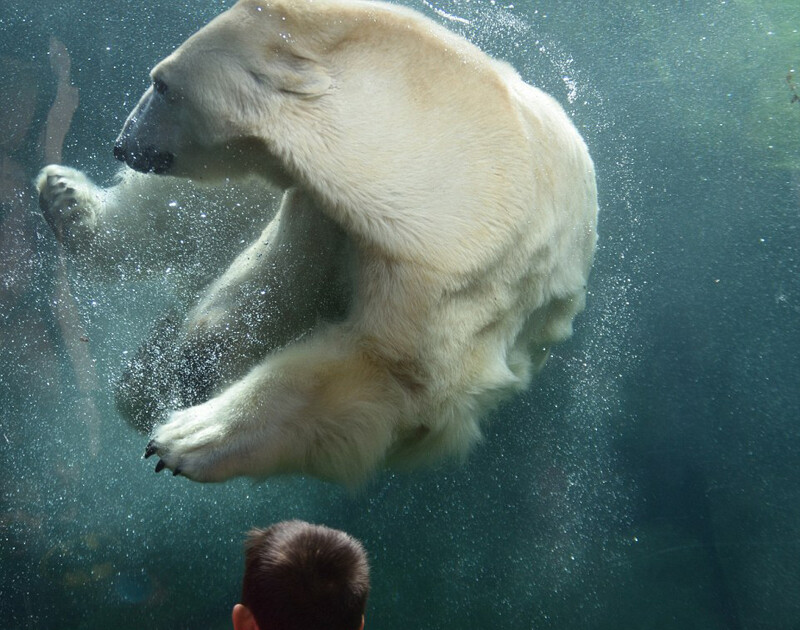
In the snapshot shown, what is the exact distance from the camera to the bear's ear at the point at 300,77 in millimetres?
1506

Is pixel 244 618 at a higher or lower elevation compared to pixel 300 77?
lower

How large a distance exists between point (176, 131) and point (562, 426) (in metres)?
2.14

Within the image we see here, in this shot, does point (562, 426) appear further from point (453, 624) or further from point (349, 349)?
point (349, 349)

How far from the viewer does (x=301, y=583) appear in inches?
38.2

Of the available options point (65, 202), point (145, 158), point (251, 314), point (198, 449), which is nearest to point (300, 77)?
point (145, 158)

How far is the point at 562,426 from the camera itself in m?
3.05

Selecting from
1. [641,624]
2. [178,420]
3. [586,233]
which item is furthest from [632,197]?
[178,420]

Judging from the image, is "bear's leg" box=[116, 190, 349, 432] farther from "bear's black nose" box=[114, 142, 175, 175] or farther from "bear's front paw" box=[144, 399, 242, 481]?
"bear's front paw" box=[144, 399, 242, 481]

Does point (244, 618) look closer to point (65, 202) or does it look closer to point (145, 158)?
point (145, 158)

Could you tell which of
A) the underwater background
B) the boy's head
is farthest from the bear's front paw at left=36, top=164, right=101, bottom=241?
the boy's head

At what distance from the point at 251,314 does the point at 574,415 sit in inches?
66.6

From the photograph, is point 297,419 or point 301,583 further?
point 297,419

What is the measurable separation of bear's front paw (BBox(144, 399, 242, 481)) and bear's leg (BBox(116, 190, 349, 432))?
50 cm

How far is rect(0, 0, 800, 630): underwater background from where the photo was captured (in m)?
2.56
